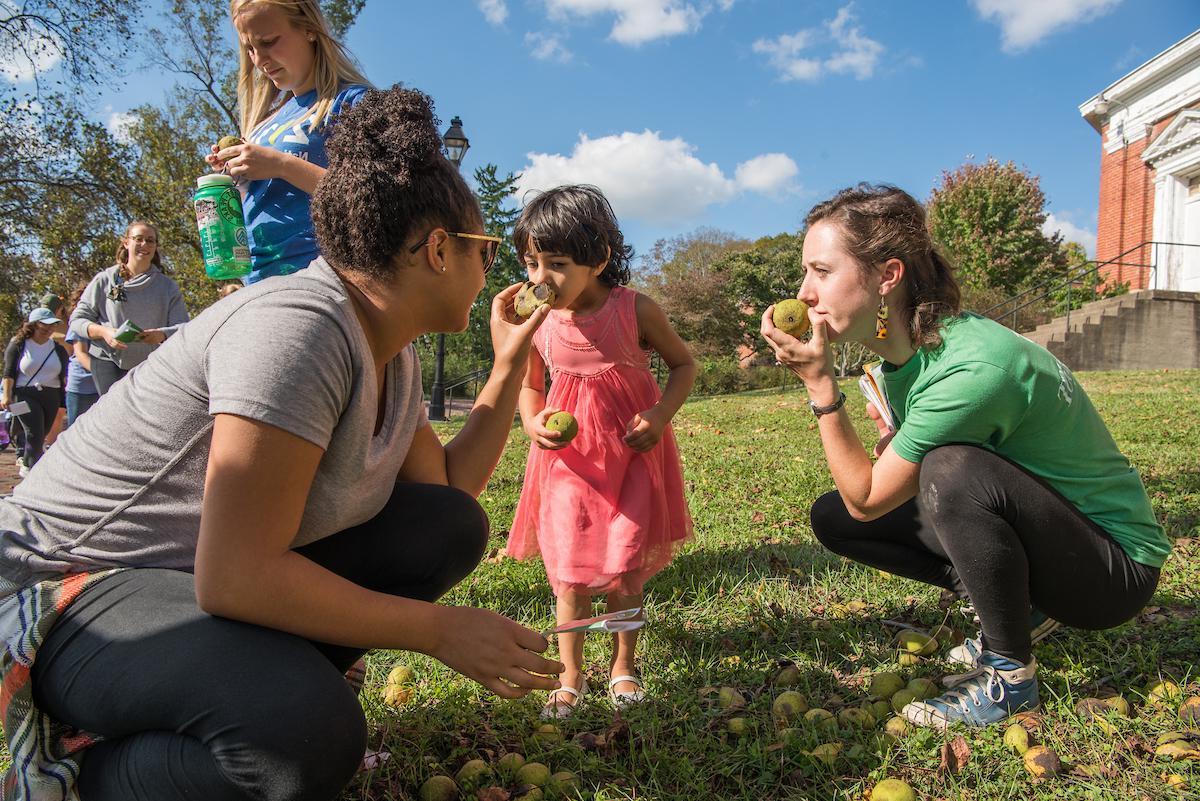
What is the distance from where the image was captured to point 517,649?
1630 mm

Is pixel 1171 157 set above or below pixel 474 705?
above

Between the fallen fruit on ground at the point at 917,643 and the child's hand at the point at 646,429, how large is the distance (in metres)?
1.10

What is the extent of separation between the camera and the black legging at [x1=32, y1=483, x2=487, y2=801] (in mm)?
1461

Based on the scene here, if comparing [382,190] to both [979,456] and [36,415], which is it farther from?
[36,415]

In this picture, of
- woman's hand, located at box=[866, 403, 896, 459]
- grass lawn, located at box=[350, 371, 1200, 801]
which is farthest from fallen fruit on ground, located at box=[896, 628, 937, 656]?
woman's hand, located at box=[866, 403, 896, 459]

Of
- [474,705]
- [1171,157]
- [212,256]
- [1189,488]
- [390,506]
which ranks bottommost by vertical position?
[474,705]

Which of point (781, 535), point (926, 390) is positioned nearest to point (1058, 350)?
point (781, 535)

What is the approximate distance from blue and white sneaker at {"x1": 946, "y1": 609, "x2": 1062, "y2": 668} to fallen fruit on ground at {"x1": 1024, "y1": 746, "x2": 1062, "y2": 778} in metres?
0.55

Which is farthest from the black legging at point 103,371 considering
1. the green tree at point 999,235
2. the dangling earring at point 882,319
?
the green tree at point 999,235

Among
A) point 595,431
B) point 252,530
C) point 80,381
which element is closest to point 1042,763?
point 595,431

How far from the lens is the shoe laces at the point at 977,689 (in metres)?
2.18

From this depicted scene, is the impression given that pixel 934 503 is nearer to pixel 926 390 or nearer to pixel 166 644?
pixel 926 390

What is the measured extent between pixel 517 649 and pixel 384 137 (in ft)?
3.75

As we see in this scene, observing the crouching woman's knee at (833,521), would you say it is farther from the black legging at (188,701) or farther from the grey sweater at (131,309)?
the grey sweater at (131,309)
